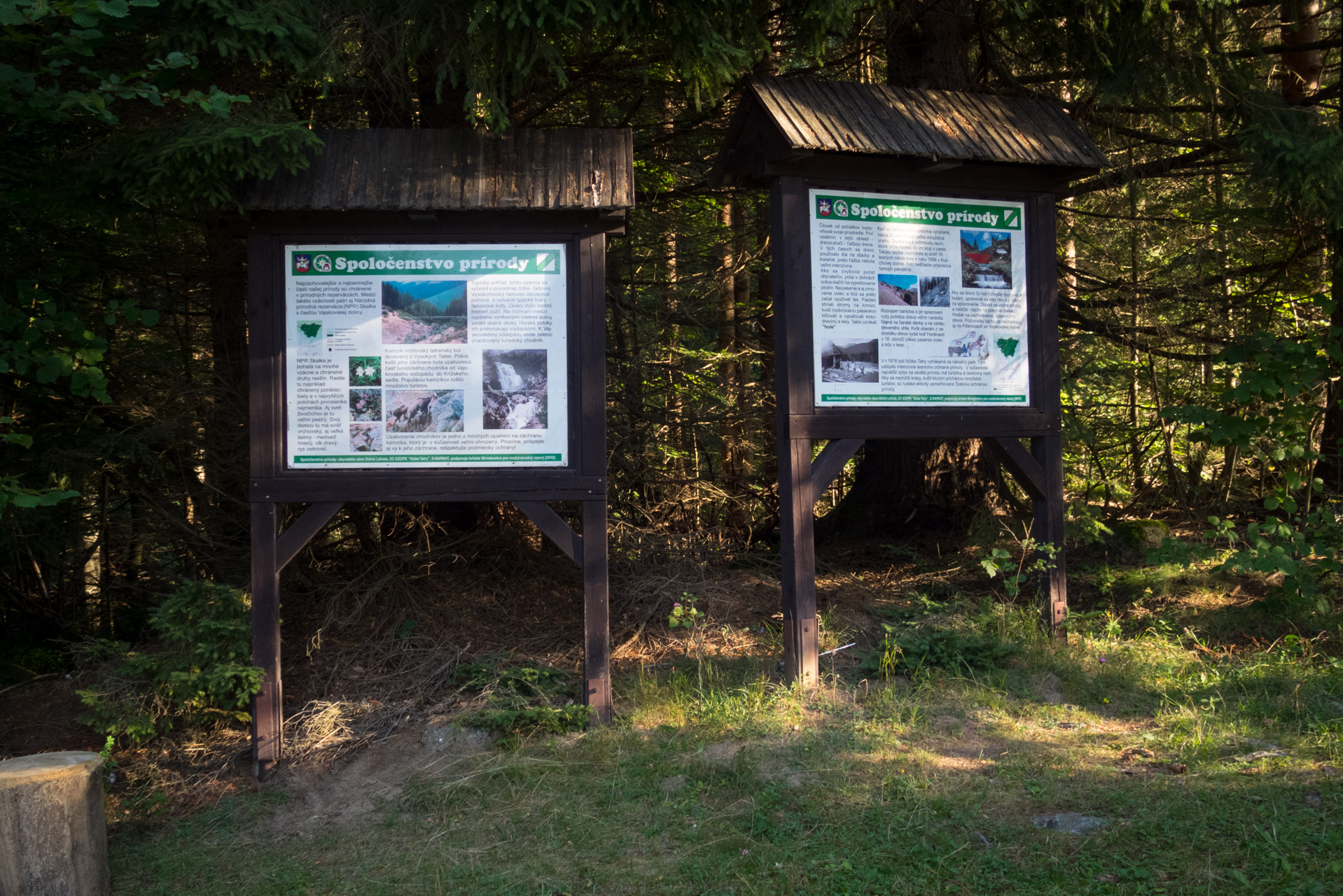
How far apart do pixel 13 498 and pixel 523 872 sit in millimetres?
3161

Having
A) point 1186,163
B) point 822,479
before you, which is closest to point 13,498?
point 822,479

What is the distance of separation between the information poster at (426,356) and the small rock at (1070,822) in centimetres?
318

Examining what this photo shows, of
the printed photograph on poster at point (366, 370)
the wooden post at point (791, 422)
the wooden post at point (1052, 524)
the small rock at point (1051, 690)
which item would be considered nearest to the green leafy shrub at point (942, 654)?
the small rock at point (1051, 690)

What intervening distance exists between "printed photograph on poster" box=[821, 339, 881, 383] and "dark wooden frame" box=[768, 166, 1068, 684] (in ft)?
0.43

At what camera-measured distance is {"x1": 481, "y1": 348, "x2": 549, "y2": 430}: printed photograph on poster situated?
562cm

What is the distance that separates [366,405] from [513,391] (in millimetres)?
883

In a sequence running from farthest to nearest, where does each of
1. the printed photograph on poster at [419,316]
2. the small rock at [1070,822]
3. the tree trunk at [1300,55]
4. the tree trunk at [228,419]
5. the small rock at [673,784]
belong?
the tree trunk at [1300,55] → the tree trunk at [228,419] → the printed photograph on poster at [419,316] → the small rock at [673,784] → the small rock at [1070,822]

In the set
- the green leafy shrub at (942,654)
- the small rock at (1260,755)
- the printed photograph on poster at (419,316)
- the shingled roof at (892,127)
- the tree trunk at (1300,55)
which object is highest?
the tree trunk at (1300,55)

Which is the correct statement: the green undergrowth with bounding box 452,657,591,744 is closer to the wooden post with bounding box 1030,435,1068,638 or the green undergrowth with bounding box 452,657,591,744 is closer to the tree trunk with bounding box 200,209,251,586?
the tree trunk with bounding box 200,209,251,586

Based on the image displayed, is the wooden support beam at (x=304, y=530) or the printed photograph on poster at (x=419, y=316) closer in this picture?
the wooden support beam at (x=304, y=530)

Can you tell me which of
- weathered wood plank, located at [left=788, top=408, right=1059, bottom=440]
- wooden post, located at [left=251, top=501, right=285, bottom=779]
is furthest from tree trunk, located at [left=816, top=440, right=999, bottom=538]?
wooden post, located at [left=251, top=501, right=285, bottom=779]

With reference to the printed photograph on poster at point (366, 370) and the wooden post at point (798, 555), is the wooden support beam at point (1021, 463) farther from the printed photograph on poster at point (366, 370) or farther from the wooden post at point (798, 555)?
the printed photograph on poster at point (366, 370)

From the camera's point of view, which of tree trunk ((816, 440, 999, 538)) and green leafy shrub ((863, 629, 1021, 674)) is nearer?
green leafy shrub ((863, 629, 1021, 674))

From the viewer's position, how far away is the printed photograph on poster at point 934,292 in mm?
6297
